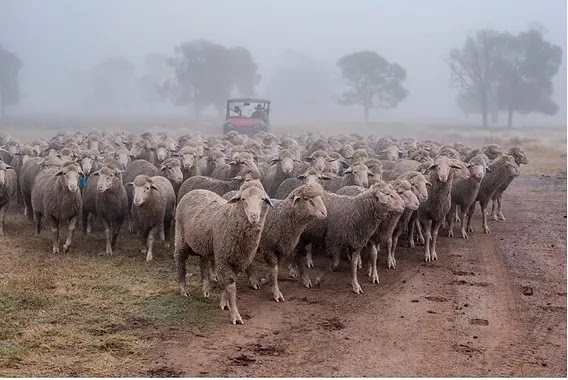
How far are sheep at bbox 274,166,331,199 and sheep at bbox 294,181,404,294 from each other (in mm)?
1237

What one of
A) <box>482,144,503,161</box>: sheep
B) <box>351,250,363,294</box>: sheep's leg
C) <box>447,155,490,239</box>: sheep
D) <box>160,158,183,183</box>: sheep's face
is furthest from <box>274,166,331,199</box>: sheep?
<box>482,144,503,161</box>: sheep

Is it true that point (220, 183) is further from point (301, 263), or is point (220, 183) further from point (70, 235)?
point (70, 235)

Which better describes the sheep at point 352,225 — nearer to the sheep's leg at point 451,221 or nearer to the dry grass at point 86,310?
the dry grass at point 86,310

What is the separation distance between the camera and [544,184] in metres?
21.5

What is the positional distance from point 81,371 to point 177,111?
4714 centimetres

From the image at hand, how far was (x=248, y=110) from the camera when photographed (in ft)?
107

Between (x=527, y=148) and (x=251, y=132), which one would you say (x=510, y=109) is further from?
(x=251, y=132)

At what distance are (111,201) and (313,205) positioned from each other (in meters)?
4.31

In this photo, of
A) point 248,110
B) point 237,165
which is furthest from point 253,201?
point 248,110

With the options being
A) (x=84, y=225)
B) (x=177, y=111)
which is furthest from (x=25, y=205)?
(x=177, y=111)

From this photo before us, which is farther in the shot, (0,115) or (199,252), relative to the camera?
(0,115)

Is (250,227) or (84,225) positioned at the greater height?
(250,227)

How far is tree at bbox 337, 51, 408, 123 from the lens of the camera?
5562cm

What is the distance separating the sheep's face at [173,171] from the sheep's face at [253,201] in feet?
16.2
